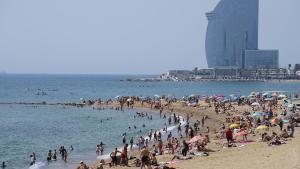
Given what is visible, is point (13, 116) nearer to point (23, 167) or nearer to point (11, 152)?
point (11, 152)

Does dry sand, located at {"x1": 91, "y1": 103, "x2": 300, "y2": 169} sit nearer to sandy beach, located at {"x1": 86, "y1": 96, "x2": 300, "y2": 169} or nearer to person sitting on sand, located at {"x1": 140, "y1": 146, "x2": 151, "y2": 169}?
sandy beach, located at {"x1": 86, "y1": 96, "x2": 300, "y2": 169}

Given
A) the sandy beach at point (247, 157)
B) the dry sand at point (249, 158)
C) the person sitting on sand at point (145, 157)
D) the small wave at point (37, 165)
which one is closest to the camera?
the dry sand at point (249, 158)

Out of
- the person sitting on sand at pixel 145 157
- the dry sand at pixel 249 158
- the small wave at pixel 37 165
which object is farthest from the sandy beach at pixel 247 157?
the small wave at pixel 37 165

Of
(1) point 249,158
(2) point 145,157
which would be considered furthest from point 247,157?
(2) point 145,157

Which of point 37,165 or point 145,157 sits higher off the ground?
point 145,157

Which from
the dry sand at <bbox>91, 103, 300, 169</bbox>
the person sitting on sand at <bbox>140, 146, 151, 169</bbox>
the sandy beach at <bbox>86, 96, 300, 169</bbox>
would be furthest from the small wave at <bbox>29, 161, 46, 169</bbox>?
the person sitting on sand at <bbox>140, 146, 151, 169</bbox>

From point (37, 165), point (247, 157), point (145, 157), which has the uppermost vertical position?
point (247, 157)

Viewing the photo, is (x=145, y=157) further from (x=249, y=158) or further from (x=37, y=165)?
(x=37, y=165)

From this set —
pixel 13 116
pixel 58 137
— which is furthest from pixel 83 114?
pixel 58 137

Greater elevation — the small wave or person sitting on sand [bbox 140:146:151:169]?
person sitting on sand [bbox 140:146:151:169]

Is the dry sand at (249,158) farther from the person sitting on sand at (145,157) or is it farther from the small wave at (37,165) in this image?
the small wave at (37,165)

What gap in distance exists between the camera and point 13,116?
6269 cm

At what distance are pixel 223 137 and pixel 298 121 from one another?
7851 mm

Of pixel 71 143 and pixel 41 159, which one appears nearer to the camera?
pixel 41 159
